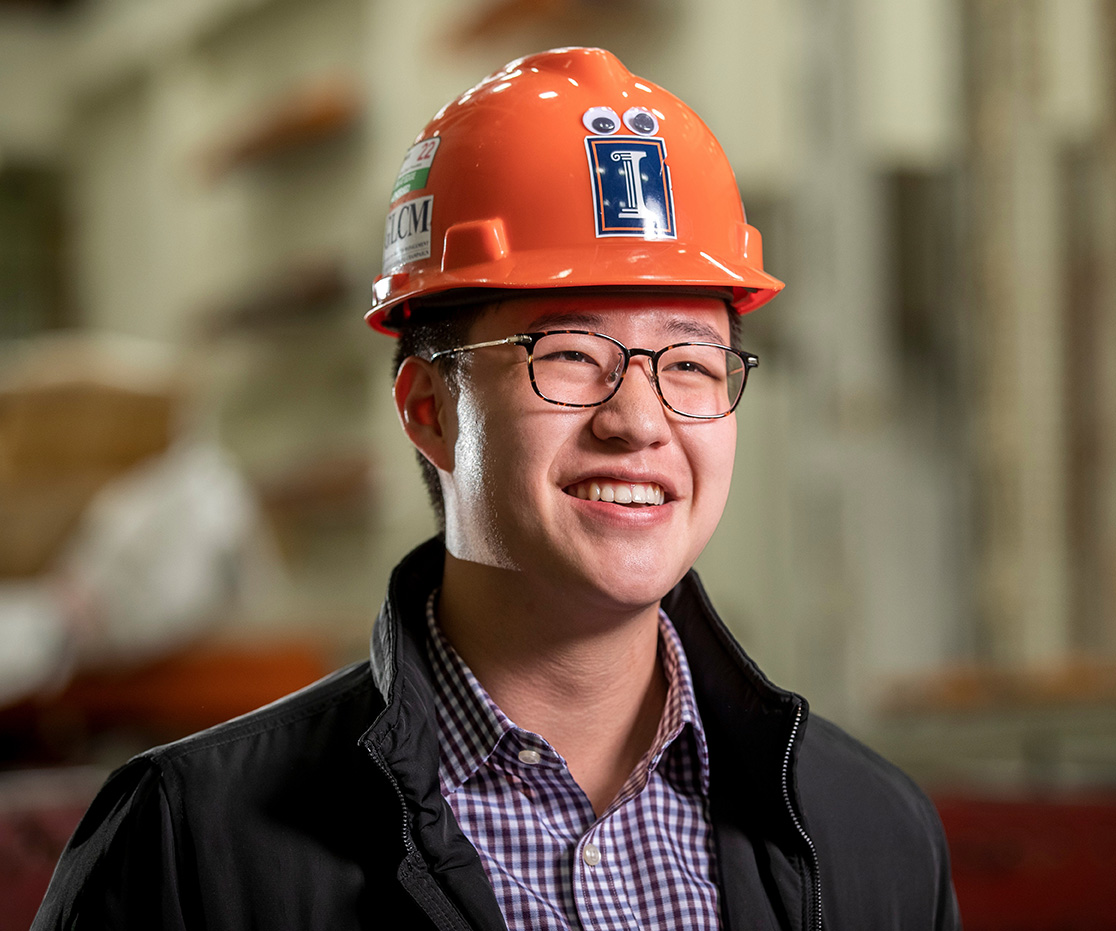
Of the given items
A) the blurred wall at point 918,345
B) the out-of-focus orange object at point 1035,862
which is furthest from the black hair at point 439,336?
the blurred wall at point 918,345

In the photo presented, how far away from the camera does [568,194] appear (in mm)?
1680

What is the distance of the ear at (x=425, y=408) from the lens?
1779mm

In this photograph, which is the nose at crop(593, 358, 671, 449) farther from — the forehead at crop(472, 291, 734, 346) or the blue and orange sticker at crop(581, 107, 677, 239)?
the blue and orange sticker at crop(581, 107, 677, 239)

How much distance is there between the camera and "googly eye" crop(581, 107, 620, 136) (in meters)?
1.70

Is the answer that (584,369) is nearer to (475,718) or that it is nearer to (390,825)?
(475,718)

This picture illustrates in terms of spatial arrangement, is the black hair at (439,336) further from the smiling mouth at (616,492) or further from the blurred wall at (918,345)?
the blurred wall at (918,345)

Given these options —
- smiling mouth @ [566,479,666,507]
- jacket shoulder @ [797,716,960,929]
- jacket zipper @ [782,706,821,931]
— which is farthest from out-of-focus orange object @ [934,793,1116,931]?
smiling mouth @ [566,479,666,507]

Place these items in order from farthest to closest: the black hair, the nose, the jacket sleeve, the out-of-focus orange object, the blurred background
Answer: the blurred background < the out-of-focus orange object < the black hair < the nose < the jacket sleeve

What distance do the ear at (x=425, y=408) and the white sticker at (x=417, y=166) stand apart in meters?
0.23

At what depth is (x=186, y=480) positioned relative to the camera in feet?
19.5

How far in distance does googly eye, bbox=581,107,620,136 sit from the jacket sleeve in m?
0.98

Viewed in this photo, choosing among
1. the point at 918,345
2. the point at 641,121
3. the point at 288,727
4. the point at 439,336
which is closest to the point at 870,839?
the point at 288,727

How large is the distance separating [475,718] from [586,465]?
36 cm

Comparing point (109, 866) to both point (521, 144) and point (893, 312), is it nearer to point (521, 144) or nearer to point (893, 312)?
point (521, 144)
